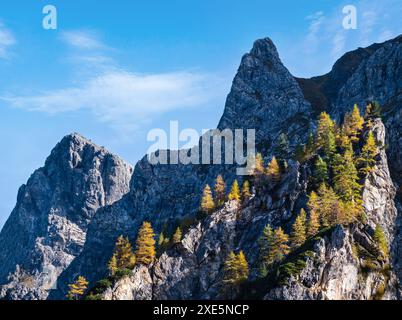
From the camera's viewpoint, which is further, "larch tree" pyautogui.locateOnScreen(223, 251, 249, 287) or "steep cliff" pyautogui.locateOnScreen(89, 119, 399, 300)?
"larch tree" pyautogui.locateOnScreen(223, 251, 249, 287)

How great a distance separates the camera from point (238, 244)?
117938mm

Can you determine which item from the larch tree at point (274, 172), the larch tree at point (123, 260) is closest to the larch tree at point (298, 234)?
the larch tree at point (274, 172)

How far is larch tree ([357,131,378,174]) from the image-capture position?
11825cm

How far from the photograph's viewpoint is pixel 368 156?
119250 millimetres

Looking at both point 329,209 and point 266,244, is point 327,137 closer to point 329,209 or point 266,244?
point 329,209

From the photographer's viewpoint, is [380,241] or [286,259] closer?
[286,259]

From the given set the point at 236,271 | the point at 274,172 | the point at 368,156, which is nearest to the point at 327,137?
the point at 368,156

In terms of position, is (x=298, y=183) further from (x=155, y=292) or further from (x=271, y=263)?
(x=155, y=292)

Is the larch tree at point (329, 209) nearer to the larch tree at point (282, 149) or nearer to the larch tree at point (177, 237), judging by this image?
the larch tree at point (177, 237)

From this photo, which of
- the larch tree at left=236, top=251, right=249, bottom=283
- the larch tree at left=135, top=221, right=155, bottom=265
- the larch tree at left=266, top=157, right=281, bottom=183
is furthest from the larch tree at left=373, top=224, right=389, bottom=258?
the larch tree at left=135, top=221, right=155, bottom=265

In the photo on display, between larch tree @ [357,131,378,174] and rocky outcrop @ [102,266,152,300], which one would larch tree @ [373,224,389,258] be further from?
rocky outcrop @ [102,266,152,300]

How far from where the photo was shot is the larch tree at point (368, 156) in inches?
4656
